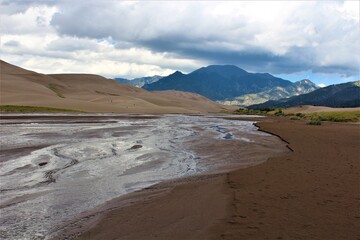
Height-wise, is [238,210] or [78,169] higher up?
[238,210]

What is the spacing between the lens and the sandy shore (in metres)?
9.38

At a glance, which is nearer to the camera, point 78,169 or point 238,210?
point 238,210

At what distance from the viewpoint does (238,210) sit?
11.0 meters

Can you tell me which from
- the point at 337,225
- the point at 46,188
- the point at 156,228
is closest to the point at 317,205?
the point at 337,225

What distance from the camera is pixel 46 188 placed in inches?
576

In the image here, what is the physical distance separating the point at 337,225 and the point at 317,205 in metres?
1.87

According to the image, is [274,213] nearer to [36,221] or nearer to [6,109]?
[36,221]

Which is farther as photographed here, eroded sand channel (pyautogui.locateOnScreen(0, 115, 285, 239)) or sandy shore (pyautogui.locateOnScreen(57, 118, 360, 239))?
eroded sand channel (pyautogui.locateOnScreen(0, 115, 285, 239))

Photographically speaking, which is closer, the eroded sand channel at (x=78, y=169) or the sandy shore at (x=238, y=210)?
the sandy shore at (x=238, y=210)

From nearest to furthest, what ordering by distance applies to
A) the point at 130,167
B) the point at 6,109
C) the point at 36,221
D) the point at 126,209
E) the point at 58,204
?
the point at 36,221
the point at 126,209
the point at 58,204
the point at 130,167
the point at 6,109

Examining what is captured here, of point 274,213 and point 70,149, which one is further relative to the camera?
point 70,149

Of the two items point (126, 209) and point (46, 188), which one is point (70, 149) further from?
point (126, 209)

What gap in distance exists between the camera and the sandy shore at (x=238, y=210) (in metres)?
9.38

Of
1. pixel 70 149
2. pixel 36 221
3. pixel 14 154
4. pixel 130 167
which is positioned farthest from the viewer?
pixel 70 149
